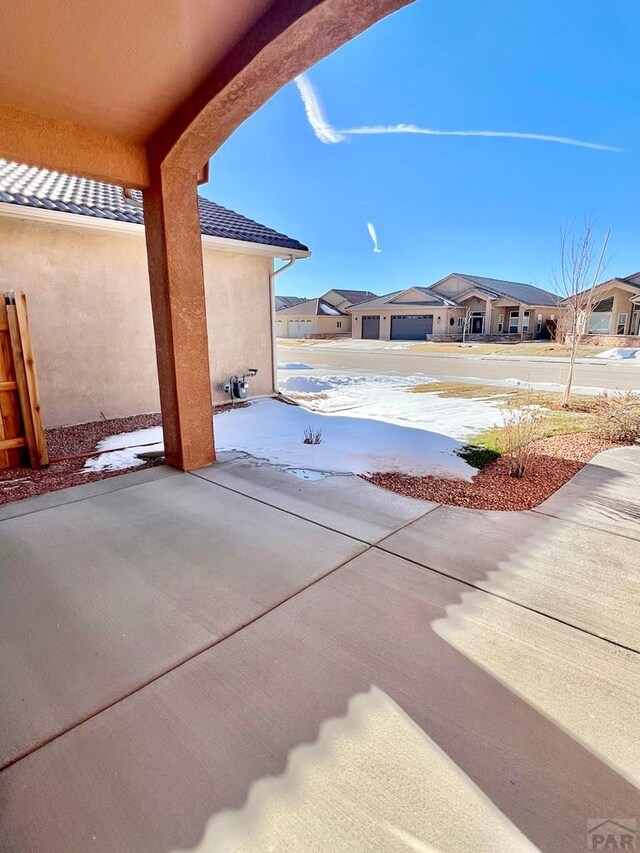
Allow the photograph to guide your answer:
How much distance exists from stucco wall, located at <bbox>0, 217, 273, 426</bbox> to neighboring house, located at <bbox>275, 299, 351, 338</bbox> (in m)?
38.9

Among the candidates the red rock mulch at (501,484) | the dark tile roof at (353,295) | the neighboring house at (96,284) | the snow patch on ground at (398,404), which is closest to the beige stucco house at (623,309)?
the snow patch on ground at (398,404)

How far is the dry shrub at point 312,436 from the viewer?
620 cm

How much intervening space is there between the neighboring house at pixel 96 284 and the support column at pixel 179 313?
179cm

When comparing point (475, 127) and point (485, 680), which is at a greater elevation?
point (475, 127)

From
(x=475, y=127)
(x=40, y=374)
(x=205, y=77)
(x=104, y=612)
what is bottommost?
(x=104, y=612)

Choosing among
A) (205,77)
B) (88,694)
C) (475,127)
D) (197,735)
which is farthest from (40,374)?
(475,127)

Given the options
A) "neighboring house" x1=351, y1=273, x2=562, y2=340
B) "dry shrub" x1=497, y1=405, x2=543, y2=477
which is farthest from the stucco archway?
"neighboring house" x1=351, y1=273, x2=562, y2=340

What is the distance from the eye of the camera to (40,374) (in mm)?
6855

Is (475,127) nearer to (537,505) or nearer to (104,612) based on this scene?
(537,505)

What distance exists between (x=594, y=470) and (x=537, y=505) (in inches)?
54.6

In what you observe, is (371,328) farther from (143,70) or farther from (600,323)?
(143,70)

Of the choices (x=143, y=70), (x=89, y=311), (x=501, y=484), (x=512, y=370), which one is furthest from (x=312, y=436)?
(x=512, y=370)

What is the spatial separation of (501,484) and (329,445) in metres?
2.30

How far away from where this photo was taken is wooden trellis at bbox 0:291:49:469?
16.4ft
